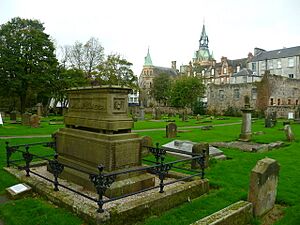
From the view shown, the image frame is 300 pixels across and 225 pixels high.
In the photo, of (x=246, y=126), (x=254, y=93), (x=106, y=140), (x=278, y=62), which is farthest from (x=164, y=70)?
(x=106, y=140)

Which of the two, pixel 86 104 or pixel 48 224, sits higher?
pixel 86 104

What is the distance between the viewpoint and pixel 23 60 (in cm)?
3797

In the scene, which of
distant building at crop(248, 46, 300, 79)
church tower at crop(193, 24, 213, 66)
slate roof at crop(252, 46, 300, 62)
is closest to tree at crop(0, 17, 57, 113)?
distant building at crop(248, 46, 300, 79)

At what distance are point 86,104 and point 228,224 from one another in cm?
478

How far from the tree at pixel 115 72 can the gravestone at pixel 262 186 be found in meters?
37.3

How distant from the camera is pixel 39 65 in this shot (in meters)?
39.5

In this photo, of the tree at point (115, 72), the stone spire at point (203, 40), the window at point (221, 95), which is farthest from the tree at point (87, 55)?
the stone spire at point (203, 40)

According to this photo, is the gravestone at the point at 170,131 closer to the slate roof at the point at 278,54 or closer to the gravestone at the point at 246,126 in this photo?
the gravestone at the point at 246,126

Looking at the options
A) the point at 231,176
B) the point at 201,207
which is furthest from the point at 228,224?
the point at 231,176

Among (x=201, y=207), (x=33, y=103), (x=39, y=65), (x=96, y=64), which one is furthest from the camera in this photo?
(x=33, y=103)

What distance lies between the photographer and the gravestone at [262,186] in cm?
574

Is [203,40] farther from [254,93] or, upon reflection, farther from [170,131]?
[170,131]

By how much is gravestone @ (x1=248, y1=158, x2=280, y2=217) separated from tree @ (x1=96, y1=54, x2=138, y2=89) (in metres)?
37.3

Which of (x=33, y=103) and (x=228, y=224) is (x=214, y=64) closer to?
(x=33, y=103)
